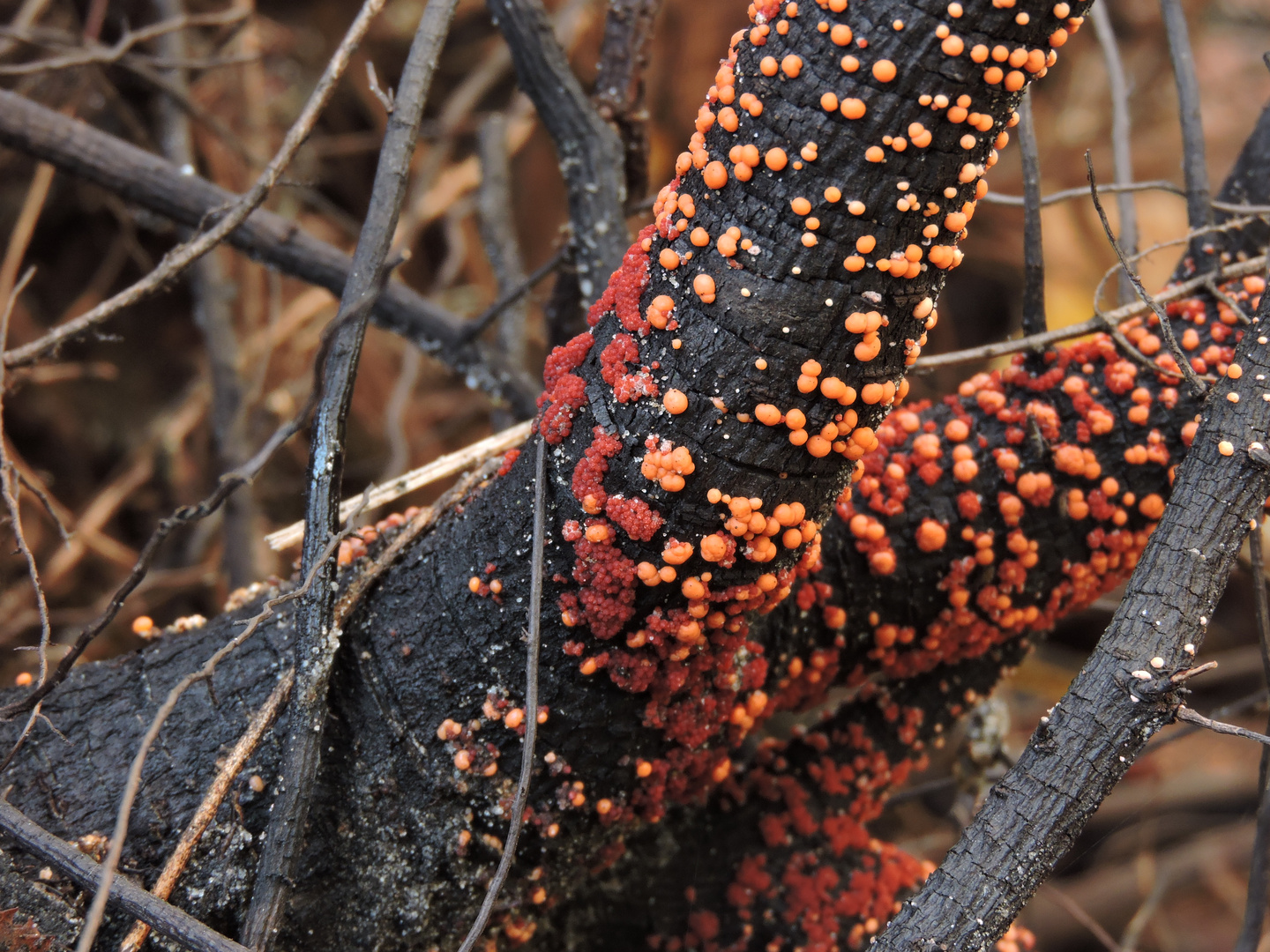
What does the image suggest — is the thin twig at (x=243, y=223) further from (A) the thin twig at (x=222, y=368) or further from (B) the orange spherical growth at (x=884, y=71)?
(B) the orange spherical growth at (x=884, y=71)

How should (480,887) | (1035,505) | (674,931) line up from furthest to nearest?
(674,931) < (1035,505) < (480,887)

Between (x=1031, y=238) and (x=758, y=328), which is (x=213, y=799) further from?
(x=1031, y=238)

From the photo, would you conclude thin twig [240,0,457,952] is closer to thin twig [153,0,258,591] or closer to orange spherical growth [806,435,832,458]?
orange spherical growth [806,435,832,458]

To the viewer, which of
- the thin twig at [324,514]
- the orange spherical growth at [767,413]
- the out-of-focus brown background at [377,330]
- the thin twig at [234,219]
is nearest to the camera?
the orange spherical growth at [767,413]

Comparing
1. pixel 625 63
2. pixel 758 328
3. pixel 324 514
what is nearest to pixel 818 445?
pixel 758 328

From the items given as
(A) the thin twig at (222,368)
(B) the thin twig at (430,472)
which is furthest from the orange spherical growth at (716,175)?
(A) the thin twig at (222,368)

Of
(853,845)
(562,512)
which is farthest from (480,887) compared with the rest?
(853,845)

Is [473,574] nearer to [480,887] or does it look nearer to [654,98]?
[480,887]
